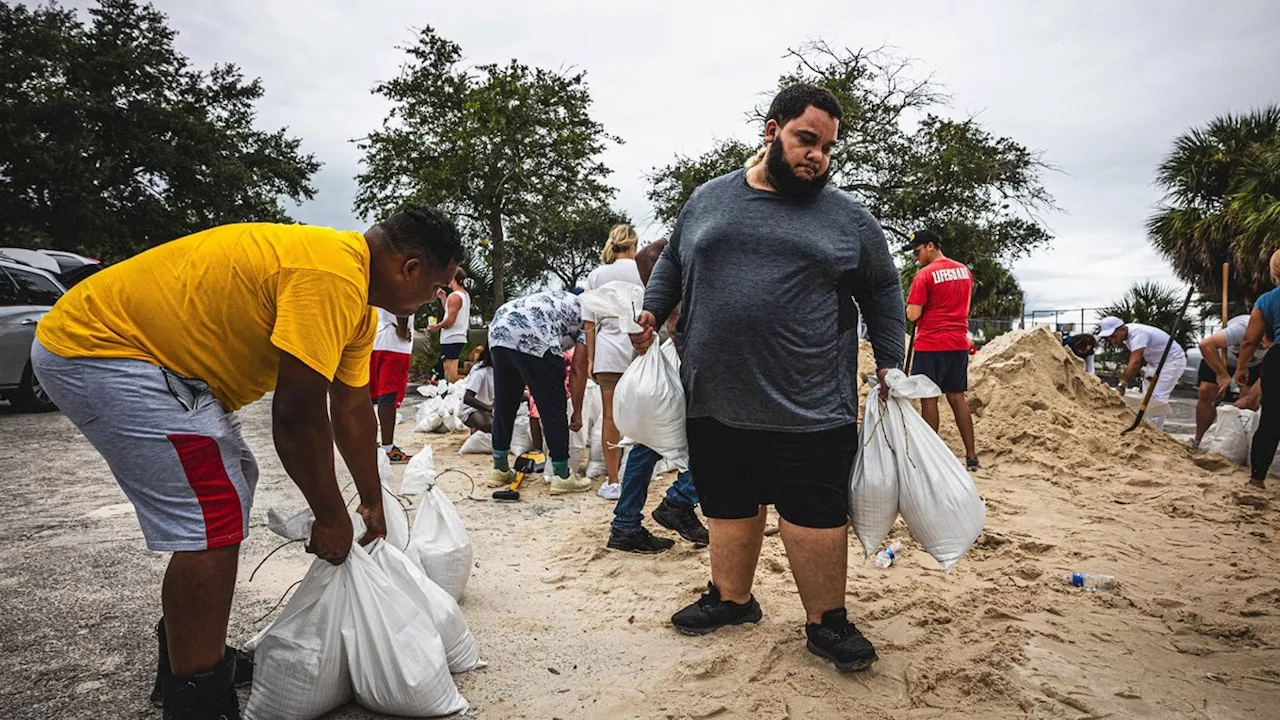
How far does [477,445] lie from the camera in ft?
21.5

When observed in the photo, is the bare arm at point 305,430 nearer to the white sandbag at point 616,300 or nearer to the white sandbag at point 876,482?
the white sandbag at point 876,482

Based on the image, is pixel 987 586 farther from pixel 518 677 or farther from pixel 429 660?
pixel 429 660

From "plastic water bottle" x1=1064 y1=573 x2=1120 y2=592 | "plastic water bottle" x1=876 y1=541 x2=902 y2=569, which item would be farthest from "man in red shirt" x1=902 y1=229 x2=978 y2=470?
"plastic water bottle" x1=1064 y1=573 x2=1120 y2=592

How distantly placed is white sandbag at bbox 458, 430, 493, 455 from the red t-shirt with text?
3732 mm

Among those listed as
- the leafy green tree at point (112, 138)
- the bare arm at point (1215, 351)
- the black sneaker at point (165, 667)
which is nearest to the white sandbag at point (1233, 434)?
the bare arm at point (1215, 351)

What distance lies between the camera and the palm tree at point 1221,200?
46.9ft

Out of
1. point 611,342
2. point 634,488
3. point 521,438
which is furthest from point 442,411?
point 634,488

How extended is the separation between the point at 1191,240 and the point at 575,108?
15.9 m

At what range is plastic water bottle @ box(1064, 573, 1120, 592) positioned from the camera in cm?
308

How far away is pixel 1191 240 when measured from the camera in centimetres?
1689

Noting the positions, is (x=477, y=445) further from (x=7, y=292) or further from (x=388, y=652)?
(x=7, y=292)

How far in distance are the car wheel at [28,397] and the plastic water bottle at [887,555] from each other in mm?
→ 9426

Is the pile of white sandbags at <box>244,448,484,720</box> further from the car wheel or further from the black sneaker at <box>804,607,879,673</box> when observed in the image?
the car wheel

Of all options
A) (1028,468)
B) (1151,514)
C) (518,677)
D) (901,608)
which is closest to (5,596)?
(518,677)
